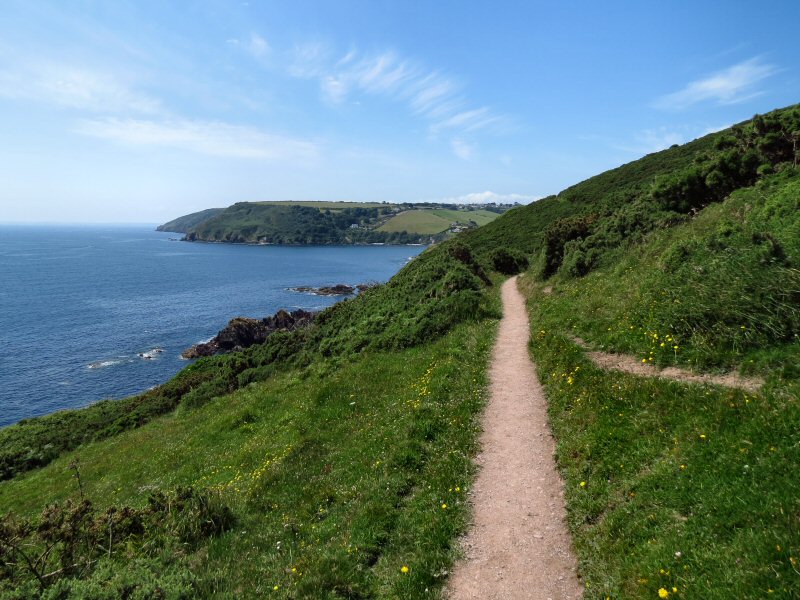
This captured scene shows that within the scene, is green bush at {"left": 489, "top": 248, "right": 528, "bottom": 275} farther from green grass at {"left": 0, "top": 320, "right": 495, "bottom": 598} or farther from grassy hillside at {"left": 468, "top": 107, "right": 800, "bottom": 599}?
green grass at {"left": 0, "top": 320, "right": 495, "bottom": 598}

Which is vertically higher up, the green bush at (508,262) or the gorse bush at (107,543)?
the green bush at (508,262)

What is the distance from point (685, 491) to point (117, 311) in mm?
103127

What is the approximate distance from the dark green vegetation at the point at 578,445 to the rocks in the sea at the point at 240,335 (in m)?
37.6

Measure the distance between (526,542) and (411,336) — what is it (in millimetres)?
17307

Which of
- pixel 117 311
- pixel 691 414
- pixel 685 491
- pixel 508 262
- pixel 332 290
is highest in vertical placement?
pixel 508 262

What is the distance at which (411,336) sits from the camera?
2538 cm

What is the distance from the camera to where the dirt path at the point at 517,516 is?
24.3 ft

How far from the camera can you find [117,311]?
89500mm

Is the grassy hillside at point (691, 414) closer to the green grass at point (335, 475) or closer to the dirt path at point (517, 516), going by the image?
the dirt path at point (517, 516)

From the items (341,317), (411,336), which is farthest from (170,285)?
(411,336)

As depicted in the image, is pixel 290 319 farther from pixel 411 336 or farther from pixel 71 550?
pixel 71 550

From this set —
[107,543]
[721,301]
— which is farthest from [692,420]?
[107,543]

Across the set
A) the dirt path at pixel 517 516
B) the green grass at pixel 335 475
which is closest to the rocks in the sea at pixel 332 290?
the green grass at pixel 335 475

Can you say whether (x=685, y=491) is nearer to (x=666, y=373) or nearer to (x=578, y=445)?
(x=578, y=445)
